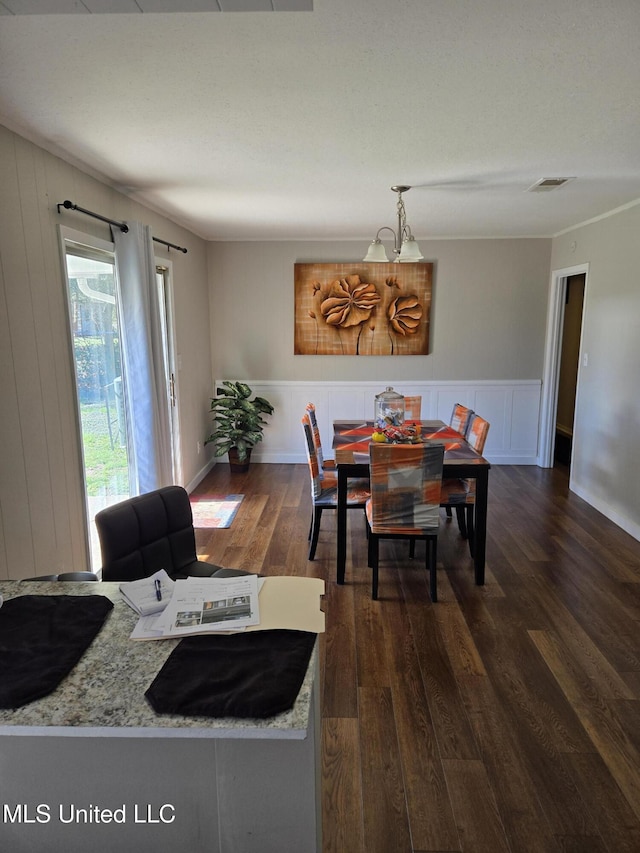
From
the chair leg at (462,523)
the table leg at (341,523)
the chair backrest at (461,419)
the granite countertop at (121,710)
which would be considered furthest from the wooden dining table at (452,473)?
the granite countertop at (121,710)

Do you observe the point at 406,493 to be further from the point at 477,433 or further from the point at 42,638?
the point at 42,638

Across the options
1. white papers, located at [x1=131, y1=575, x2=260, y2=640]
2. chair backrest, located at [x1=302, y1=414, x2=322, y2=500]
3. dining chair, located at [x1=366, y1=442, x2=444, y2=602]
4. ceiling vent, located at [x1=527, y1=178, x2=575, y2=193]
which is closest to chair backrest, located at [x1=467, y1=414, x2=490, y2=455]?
dining chair, located at [x1=366, y1=442, x2=444, y2=602]

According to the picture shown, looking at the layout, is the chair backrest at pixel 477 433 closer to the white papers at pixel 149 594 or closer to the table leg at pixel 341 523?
the table leg at pixel 341 523

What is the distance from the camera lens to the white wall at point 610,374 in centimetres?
392

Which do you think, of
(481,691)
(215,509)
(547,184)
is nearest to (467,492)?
(481,691)

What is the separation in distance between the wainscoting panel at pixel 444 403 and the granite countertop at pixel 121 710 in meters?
4.68

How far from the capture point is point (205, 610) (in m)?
1.30

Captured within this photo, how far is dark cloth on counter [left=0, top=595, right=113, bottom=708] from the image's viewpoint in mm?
1055

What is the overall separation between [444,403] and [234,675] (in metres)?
5.10

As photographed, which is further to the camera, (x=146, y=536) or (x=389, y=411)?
(x=389, y=411)

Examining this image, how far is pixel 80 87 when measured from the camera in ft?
6.30

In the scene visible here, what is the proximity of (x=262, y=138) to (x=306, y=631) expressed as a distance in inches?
87.2

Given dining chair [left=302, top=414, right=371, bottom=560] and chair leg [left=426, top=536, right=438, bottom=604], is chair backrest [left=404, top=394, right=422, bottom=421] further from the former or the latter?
chair leg [left=426, top=536, right=438, bottom=604]

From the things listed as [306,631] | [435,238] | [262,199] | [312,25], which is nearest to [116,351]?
[262,199]
